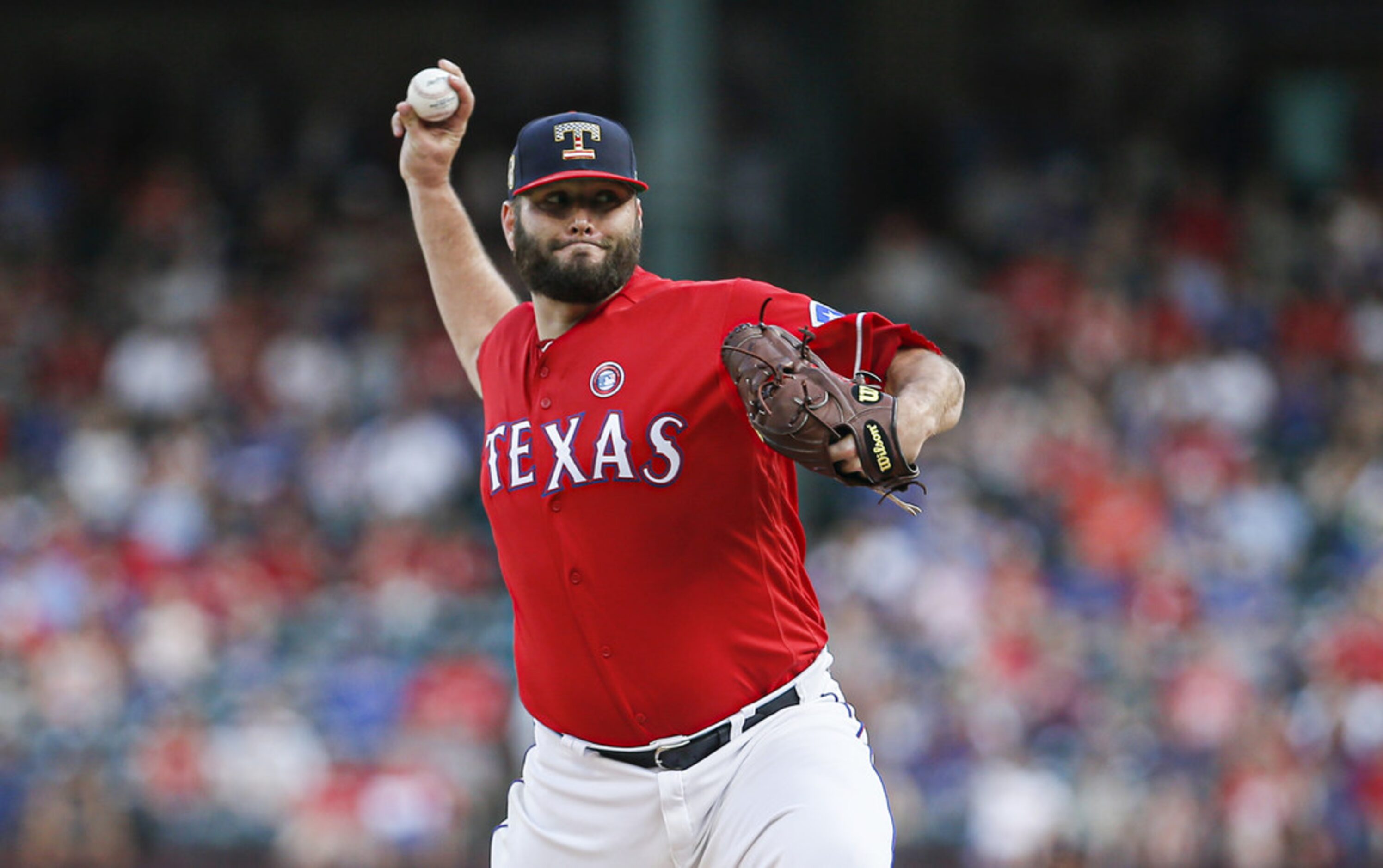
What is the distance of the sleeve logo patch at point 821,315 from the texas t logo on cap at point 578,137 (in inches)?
20.0

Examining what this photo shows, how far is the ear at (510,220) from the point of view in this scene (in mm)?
3598

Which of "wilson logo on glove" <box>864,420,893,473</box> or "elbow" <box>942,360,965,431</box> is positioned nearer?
"wilson logo on glove" <box>864,420,893,473</box>

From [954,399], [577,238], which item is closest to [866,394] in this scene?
[954,399]

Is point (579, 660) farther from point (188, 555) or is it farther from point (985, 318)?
point (985, 318)

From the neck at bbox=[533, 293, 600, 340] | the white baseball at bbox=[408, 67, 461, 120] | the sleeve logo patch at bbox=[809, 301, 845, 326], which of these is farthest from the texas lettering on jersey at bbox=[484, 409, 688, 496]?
the white baseball at bbox=[408, 67, 461, 120]

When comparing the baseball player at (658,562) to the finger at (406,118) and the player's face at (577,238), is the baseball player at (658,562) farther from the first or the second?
the finger at (406,118)

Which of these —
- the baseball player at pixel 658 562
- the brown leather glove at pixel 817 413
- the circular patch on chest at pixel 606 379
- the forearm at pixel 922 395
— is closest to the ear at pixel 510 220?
Result: the baseball player at pixel 658 562

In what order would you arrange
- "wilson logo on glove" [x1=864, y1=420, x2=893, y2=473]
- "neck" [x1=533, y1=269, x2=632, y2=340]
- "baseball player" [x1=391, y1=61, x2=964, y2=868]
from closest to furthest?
"wilson logo on glove" [x1=864, y1=420, x2=893, y2=473], "baseball player" [x1=391, y1=61, x2=964, y2=868], "neck" [x1=533, y1=269, x2=632, y2=340]

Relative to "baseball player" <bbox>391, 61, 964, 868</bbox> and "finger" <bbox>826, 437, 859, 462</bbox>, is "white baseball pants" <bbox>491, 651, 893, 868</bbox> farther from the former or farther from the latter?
"finger" <bbox>826, 437, 859, 462</bbox>

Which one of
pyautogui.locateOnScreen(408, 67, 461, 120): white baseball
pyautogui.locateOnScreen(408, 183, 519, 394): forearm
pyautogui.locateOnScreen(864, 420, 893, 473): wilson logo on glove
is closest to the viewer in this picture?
pyautogui.locateOnScreen(864, 420, 893, 473): wilson logo on glove

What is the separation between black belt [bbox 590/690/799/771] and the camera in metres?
3.36

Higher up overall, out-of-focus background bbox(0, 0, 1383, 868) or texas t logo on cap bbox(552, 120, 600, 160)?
texas t logo on cap bbox(552, 120, 600, 160)

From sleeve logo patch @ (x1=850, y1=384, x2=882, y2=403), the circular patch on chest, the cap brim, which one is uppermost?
the cap brim

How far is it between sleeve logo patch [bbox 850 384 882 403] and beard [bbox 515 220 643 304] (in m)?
0.65
